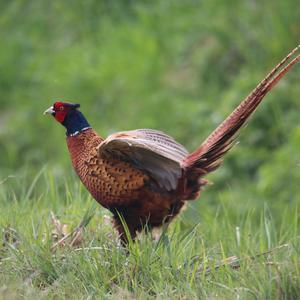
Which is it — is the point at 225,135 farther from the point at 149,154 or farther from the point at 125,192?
the point at 125,192

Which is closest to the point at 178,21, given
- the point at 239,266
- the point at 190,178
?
the point at 190,178

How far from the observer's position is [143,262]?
4523 mm

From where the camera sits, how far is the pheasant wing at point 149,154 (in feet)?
15.9

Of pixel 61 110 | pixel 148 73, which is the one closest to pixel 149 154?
pixel 61 110

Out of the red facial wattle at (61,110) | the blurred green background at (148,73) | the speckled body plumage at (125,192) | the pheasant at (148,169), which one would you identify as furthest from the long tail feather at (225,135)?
the blurred green background at (148,73)

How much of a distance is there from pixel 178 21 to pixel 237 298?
5432 millimetres

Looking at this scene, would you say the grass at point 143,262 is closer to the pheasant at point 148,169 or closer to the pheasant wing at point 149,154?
the pheasant at point 148,169

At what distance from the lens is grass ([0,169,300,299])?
13.9 feet

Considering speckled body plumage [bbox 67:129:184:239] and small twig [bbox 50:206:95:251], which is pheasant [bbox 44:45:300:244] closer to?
speckled body plumage [bbox 67:129:184:239]

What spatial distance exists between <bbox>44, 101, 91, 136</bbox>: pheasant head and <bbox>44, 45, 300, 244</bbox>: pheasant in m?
0.10

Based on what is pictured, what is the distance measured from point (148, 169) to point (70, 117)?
0.55 metres

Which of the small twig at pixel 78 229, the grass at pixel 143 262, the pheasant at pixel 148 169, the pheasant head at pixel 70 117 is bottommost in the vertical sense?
the grass at pixel 143 262

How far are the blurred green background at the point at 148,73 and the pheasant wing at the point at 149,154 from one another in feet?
8.30

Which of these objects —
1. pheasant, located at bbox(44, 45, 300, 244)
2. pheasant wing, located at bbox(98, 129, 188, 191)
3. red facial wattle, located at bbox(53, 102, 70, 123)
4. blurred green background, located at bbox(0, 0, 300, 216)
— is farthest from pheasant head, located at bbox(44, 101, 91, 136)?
blurred green background, located at bbox(0, 0, 300, 216)
